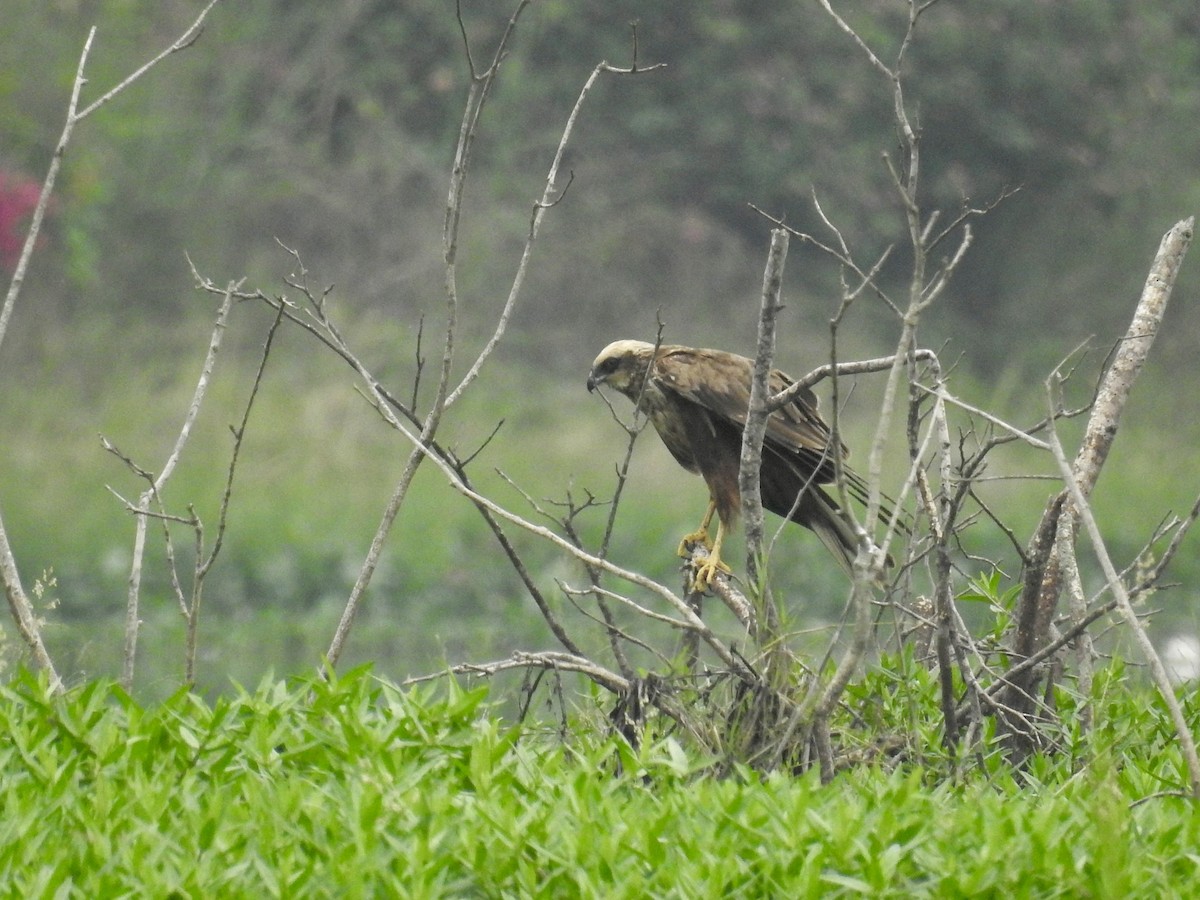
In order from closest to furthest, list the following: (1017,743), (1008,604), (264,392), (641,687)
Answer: (641,687), (1017,743), (1008,604), (264,392)

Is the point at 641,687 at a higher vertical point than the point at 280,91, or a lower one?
lower

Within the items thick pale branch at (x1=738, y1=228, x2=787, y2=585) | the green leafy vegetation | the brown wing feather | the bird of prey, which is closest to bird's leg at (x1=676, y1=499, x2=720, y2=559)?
the bird of prey

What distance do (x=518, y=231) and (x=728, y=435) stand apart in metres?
12.9

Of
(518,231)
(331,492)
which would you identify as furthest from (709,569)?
(518,231)

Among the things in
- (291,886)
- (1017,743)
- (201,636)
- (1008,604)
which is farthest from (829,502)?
(201,636)

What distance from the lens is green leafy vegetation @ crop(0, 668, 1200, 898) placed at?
2311mm

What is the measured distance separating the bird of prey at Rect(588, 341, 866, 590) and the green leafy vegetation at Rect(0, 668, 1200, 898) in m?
1.68

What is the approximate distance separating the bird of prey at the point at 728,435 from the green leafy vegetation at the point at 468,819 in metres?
1.68

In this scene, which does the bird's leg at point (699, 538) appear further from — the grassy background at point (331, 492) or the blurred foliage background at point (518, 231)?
the blurred foliage background at point (518, 231)

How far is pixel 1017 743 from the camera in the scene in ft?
11.0

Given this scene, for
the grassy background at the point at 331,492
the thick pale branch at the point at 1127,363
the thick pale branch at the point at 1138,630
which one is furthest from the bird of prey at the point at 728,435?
the grassy background at the point at 331,492

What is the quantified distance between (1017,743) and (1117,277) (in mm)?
16742

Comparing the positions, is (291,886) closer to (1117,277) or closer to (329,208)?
(329,208)

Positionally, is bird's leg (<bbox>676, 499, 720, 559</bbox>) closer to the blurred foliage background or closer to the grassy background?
the grassy background
